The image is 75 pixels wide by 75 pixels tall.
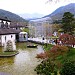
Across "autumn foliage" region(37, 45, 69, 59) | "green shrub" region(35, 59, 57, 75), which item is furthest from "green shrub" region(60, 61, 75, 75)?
"autumn foliage" region(37, 45, 69, 59)

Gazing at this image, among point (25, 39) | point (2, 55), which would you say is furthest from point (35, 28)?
point (2, 55)

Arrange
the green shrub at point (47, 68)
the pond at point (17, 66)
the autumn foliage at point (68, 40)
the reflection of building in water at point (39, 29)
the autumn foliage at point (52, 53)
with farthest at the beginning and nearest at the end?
the reflection of building in water at point (39, 29) → the autumn foliage at point (68, 40) → the autumn foliage at point (52, 53) → the pond at point (17, 66) → the green shrub at point (47, 68)

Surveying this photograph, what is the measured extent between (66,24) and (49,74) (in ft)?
54.7

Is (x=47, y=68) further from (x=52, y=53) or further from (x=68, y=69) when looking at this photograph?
(x=68, y=69)

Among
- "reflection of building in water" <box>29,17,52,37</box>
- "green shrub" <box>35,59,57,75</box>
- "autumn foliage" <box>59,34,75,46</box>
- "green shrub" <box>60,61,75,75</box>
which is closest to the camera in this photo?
"green shrub" <box>60,61,75,75</box>

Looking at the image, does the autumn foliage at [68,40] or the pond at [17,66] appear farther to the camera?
the autumn foliage at [68,40]

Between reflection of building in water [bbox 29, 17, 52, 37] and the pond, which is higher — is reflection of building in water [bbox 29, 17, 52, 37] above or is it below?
above

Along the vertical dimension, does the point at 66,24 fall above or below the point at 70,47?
above

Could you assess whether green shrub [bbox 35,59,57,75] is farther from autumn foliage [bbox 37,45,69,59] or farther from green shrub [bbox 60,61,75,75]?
green shrub [bbox 60,61,75,75]

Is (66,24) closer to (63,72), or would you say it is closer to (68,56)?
(68,56)

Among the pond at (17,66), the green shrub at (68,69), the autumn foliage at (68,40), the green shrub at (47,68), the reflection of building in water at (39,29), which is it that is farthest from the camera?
the reflection of building in water at (39,29)

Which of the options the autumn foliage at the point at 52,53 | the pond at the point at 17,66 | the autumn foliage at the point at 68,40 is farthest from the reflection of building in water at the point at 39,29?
the autumn foliage at the point at 52,53

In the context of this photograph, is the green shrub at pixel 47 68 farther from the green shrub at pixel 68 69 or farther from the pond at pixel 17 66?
the green shrub at pixel 68 69

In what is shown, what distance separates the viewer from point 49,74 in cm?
1398
